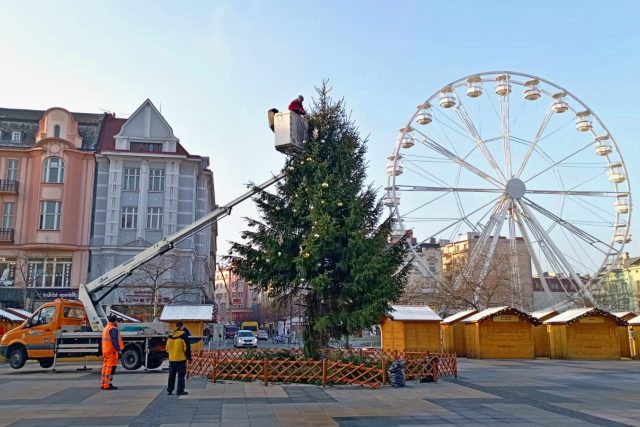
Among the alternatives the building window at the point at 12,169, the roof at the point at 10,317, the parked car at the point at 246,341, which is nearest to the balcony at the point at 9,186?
the building window at the point at 12,169

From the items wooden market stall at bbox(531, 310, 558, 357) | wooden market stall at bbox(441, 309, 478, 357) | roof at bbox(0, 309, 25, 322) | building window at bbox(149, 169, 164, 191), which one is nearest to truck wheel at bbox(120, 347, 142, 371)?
roof at bbox(0, 309, 25, 322)

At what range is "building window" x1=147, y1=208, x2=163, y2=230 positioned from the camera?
45188 mm

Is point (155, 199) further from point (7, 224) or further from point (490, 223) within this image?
point (490, 223)

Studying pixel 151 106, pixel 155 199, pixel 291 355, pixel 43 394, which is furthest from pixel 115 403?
pixel 151 106

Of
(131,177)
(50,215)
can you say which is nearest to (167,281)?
(131,177)

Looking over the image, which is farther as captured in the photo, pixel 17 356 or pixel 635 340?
pixel 635 340

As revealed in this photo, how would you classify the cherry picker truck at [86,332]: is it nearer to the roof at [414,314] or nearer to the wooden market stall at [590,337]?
the roof at [414,314]

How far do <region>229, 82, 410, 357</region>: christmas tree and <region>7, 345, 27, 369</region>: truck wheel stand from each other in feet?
33.9

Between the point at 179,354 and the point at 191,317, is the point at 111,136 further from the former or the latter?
the point at 179,354

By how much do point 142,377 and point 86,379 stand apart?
188cm

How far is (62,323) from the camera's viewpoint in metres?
23.8

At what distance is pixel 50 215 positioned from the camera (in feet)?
145

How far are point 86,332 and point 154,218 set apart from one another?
75.7ft

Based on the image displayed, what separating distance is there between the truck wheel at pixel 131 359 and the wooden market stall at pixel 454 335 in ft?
65.9
